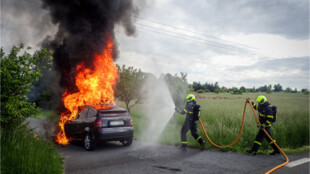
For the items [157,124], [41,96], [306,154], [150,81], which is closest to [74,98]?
[157,124]

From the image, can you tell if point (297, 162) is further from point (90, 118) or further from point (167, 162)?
point (90, 118)

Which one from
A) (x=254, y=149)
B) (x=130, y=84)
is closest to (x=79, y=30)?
(x=130, y=84)

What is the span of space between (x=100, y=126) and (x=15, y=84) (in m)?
2.90

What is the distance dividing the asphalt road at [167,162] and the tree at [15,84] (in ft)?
5.91

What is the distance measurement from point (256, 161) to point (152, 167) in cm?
292

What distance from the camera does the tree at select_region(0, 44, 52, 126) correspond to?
529 centimetres

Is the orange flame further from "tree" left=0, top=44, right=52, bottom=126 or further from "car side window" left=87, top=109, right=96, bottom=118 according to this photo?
"tree" left=0, top=44, right=52, bottom=126

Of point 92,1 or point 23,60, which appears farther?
point 92,1

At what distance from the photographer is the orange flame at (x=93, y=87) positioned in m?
9.75

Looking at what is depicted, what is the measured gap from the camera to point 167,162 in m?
6.08

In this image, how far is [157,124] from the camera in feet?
46.4

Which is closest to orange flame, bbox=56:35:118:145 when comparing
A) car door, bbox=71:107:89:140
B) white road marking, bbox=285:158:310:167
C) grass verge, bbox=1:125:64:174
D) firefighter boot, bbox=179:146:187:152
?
car door, bbox=71:107:89:140

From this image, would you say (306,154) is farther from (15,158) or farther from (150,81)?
(150,81)

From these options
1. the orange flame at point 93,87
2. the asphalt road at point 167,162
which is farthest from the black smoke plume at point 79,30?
the asphalt road at point 167,162
